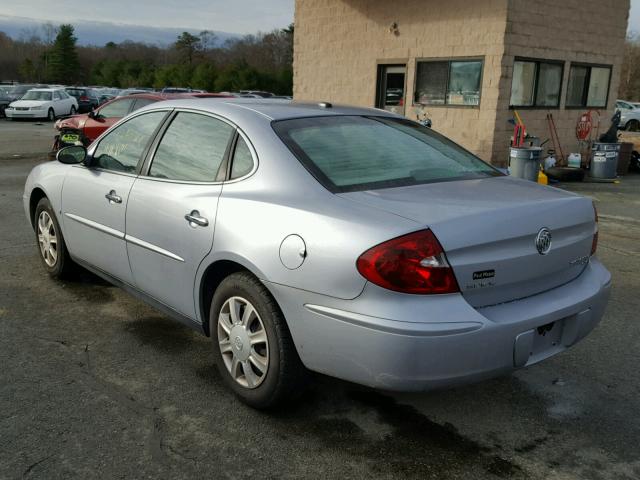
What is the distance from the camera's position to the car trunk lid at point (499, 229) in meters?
2.69

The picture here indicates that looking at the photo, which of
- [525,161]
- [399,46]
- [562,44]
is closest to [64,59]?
[399,46]

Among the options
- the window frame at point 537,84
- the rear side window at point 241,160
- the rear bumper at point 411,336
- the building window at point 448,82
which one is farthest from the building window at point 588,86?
the rear bumper at point 411,336

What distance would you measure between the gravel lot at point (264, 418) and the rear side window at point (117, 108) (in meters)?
9.29

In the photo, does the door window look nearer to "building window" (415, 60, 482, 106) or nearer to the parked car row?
"building window" (415, 60, 482, 106)

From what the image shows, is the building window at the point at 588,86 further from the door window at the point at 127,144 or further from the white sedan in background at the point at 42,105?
the white sedan in background at the point at 42,105

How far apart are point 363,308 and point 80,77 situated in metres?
99.8

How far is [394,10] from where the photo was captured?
49.1ft

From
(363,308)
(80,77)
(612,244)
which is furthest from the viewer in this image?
(80,77)

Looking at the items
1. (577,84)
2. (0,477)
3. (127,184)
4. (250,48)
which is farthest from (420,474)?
(250,48)

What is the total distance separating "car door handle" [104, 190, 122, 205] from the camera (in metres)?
4.06

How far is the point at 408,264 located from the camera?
2590mm

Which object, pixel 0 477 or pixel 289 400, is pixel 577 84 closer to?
pixel 289 400

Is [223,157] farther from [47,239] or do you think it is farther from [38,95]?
[38,95]

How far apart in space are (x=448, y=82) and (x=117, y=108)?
24.1ft
